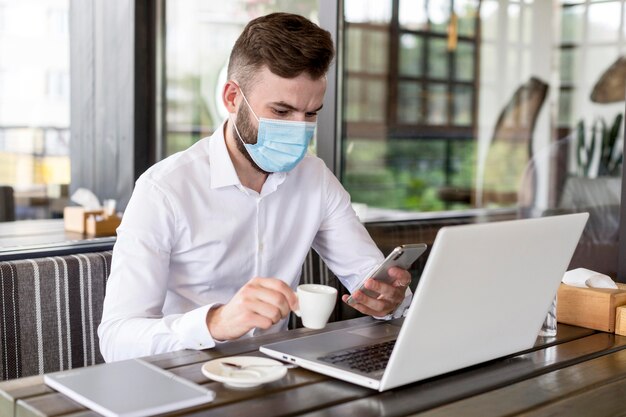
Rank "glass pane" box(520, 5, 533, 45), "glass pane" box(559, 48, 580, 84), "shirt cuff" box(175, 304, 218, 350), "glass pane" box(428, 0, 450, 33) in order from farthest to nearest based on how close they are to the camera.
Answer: "glass pane" box(428, 0, 450, 33)
"glass pane" box(520, 5, 533, 45)
"glass pane" box(559, 48, 580, 84)
"shirt cuff" box(175, 304, 218, 350)

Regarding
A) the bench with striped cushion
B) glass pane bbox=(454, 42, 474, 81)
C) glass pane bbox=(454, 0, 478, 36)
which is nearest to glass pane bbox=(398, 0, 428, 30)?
glass pane bbox=(454, 0, 478, 36)

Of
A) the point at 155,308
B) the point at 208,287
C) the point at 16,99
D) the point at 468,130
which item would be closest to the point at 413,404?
the point at 155,308

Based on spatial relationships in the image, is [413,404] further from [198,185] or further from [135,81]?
[135,81]

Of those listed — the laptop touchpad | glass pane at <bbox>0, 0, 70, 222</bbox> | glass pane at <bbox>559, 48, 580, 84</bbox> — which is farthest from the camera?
glass pane at <bbox>559, 48, 580, 84</bbox>

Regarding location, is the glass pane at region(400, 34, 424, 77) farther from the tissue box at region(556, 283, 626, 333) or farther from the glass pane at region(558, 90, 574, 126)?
the tissue box at region(556, 283, 626, 333)

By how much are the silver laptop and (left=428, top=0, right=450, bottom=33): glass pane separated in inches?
180

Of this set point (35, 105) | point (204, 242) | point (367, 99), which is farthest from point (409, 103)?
point (204, 242)

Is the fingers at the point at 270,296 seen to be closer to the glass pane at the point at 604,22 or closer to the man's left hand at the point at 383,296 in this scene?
the man's left hand at the point at 383,296

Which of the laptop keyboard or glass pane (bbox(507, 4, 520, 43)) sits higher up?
glass pane (bbox(507, 4, 520, 43))

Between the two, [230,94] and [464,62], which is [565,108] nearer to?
[464,62]

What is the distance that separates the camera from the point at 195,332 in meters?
1.52

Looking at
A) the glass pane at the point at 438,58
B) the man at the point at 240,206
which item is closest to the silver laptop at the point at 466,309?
the man at the point at 240,206

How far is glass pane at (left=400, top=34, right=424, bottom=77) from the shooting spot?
5945 millimetres

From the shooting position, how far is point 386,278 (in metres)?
1.75
